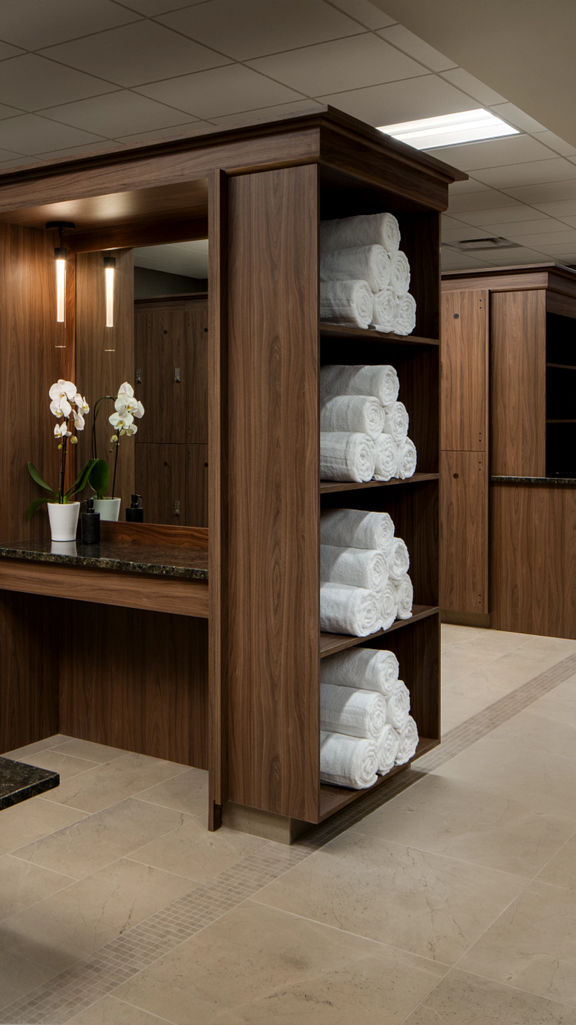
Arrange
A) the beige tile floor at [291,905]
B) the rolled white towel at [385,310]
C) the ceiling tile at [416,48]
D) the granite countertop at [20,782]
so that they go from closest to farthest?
the granite countertop at [20,782]
the beige tile floor at [291,905]
the rolled white towel at [385,310]
the ceiling tile at [416,48]

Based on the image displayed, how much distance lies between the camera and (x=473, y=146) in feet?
17.8

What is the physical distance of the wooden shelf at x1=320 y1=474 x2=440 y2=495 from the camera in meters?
3.13

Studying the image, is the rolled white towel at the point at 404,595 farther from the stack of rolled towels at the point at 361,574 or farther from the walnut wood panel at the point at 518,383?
the walnut wood panel at the point at 518,383

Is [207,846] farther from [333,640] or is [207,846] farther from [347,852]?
[333,640]

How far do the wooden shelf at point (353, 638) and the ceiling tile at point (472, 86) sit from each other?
7.33 ft

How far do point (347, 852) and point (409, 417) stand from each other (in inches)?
64.4

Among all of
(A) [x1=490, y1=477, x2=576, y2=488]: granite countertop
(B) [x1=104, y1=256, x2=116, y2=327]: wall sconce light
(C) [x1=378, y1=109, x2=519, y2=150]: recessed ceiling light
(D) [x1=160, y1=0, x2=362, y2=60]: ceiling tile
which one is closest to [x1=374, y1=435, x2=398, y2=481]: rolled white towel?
(B) [x1=104, y1=256, x2=116, y2=327]: wall sconce light

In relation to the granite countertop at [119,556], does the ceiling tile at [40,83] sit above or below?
above

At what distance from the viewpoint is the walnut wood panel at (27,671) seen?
4.05 m

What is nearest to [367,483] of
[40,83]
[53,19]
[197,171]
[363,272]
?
[363,272]

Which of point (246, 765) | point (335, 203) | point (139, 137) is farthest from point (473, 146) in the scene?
point (246, 765)

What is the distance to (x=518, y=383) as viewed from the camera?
6.38 metres

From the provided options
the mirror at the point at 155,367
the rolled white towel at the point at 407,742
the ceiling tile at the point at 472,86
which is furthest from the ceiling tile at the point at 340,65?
the rolled white towel at the point at 407,742

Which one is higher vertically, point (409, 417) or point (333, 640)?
point (409, 417)
